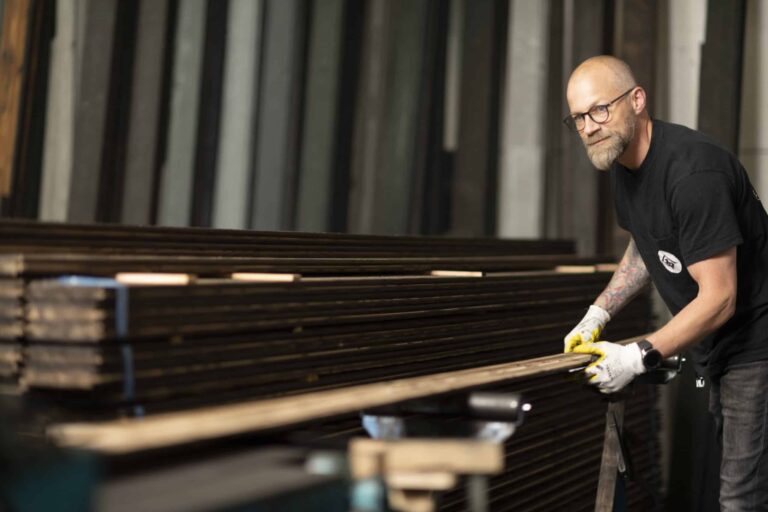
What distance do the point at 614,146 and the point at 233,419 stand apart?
5.56ft

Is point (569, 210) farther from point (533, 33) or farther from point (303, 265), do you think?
point (303, 265)

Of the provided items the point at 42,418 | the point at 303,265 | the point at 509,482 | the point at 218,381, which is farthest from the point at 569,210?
the point at 42,418

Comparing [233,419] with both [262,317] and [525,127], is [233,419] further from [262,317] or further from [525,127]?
[525,127]

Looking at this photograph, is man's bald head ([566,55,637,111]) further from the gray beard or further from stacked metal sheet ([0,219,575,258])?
stacked metal sheet ([0,219,575,258])

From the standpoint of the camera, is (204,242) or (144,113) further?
(144,113)

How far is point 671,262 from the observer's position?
9.59ft

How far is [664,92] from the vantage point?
5012mm

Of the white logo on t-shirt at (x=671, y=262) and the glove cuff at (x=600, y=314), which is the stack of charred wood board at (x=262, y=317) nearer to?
the glove cuff at (x=600, y=314)

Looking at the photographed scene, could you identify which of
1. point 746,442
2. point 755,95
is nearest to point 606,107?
point 746,442

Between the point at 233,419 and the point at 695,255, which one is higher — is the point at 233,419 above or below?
below

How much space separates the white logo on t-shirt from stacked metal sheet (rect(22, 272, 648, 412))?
2.32ft

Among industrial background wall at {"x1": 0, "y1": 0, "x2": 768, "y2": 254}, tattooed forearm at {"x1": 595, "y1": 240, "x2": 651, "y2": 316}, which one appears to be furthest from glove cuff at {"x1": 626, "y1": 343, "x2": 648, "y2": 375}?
industrial background wall at {"x1": 0, "y1": 0, "x2": 768, "y2": 254}

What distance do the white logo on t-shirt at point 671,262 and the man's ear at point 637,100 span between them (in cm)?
45

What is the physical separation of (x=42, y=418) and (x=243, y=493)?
452 millimetres
